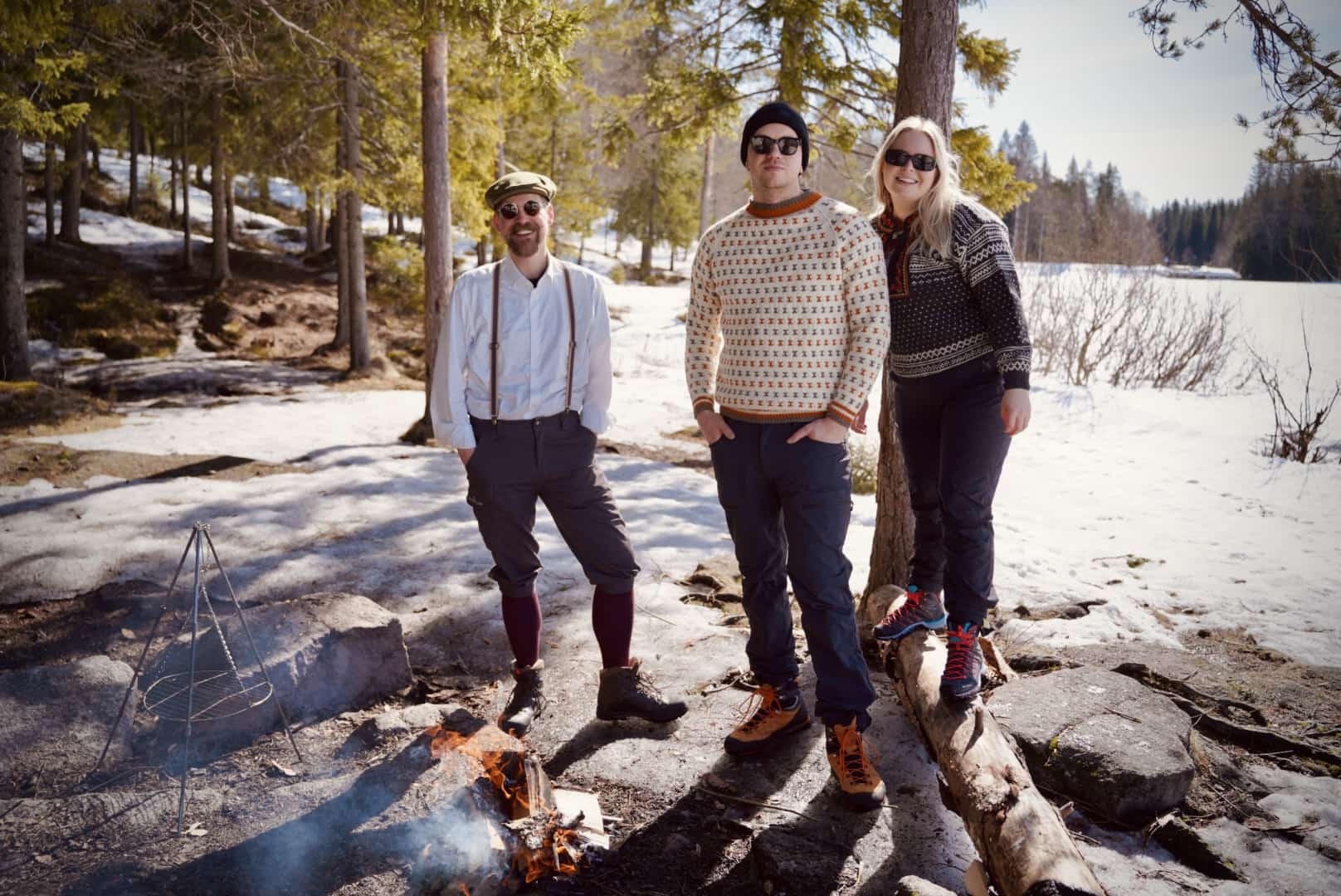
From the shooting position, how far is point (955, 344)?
3293 millimetres

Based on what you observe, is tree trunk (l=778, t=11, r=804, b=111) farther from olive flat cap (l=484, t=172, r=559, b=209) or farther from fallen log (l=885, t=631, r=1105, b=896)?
fallen log (l=885, t=631, r=1105, b=896)

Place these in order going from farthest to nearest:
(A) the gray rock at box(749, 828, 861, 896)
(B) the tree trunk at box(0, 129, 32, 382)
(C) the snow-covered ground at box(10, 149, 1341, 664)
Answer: (B) the tree trunk at box(0, 129, 32, 382) < (C) the snow-covered ground at box(10, 149, 1341, 664) < (A) the gray rock at box(749, 828, 861, 896)

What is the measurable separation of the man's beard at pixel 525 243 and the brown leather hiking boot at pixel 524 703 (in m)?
1.95

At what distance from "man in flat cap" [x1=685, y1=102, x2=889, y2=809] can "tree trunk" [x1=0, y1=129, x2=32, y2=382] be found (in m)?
12.8

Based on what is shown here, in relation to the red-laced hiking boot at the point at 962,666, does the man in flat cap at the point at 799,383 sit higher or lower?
higher

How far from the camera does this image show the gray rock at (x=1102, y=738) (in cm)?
302

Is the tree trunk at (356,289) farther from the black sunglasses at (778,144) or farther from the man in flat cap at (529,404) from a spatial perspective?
the black sunglasses at (778,144)

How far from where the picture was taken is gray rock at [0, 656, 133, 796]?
10.7 feet

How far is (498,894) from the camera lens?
262 cm

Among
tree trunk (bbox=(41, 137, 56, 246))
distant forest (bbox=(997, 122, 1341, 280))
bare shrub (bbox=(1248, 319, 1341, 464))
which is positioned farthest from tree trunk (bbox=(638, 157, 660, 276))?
bare shrub (bbox=(1248, 319, 1341, 464))

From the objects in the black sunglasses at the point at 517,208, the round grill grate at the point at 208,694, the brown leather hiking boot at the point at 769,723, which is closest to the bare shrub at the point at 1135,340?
the brown leather hiking boot at the point at 769,723

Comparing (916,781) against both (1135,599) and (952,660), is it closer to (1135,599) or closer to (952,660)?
(952,660)

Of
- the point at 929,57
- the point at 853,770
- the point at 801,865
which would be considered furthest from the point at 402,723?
the point at 929,57

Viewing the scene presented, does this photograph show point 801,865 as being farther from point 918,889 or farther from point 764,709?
point 764,709
